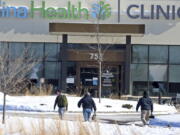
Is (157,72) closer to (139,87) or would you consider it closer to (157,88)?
(157,88)

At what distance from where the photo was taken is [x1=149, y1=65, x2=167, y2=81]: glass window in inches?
1581

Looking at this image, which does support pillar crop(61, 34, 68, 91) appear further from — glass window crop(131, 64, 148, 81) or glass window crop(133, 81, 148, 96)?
glass window crop(133, 81, 148, 96)

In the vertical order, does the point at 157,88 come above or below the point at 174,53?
below

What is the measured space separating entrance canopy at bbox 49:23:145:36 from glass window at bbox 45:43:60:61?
2.14 meters

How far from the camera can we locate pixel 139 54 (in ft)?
132

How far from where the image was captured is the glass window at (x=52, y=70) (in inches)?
1564

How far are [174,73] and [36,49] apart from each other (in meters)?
11.1

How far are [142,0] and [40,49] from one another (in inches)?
357

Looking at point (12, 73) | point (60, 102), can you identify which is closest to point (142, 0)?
point (12, 73)

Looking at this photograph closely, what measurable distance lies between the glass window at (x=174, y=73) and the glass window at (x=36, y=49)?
10.3m

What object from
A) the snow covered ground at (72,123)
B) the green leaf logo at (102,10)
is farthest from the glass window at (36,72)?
the snow covered ground at (72,123)

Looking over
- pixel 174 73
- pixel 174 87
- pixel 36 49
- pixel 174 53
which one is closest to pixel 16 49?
pixel 36 49

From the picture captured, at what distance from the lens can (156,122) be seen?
67.2 feet

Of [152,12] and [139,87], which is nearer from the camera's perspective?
[139,87]
